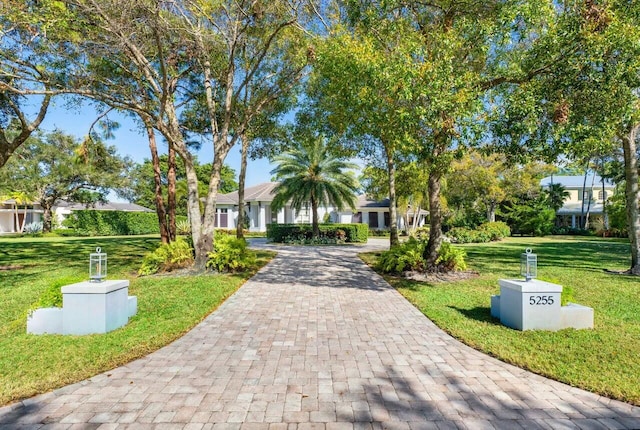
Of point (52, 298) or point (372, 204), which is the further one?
point (372, 204)

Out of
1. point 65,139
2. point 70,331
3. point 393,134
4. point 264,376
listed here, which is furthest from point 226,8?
point 65,139

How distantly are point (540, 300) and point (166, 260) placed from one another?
9808 millimetres

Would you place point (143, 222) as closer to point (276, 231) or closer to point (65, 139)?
point (65, 139)

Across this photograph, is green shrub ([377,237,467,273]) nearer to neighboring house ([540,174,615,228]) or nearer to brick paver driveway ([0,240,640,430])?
brick paver driveway ([0,240,640,430])

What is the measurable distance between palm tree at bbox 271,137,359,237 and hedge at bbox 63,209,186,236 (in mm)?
21735

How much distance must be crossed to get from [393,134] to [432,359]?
4842mm

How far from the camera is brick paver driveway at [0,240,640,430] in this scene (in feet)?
10.2

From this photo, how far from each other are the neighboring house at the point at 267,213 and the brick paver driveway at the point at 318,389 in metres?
25.4

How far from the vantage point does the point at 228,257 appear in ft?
36.9

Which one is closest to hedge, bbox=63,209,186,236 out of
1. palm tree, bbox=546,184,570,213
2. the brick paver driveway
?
the brick paver driveway

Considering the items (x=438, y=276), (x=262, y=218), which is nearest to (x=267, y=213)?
(x=262, y=218)

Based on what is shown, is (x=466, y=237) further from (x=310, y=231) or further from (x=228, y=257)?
(x=228, y=257)

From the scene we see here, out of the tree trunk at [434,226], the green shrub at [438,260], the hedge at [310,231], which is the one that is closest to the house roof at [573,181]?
the hedge at [310,231]

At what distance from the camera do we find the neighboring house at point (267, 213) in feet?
102
